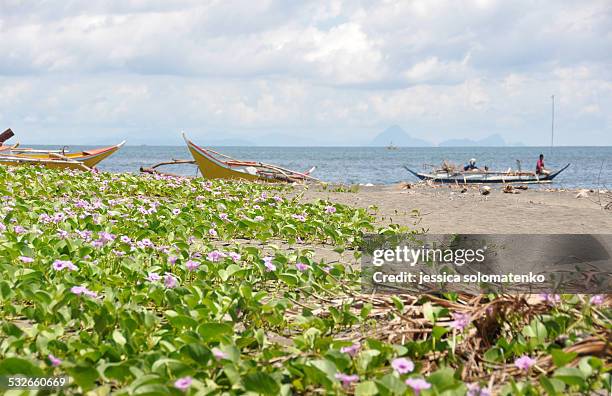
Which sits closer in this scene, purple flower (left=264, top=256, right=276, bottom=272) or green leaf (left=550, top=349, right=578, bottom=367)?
green leaf (left=550, top=349, right=578, bottom=367)

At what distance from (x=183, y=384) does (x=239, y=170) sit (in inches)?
767

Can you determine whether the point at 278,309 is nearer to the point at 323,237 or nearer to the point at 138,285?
the point at 138,285

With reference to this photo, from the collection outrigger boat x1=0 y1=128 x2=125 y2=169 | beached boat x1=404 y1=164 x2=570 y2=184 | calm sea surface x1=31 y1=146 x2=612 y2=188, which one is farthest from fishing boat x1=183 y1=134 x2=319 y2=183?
calm sea surface x1=31 y1=146 x2=612 y2=188

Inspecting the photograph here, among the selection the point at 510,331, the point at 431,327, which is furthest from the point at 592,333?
the point at 431,327

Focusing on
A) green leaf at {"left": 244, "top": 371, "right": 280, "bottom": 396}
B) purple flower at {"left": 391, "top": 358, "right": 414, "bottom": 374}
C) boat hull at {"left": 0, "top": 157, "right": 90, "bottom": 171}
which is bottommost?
green leaf at {"left": 244, "top": 371, "right": 280, "bottom": 396}

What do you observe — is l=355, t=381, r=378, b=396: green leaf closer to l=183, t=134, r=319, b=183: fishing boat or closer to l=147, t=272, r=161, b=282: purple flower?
l=147, t=272, r=161, b=282: purple flower

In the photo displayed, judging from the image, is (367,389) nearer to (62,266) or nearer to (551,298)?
(551,298)

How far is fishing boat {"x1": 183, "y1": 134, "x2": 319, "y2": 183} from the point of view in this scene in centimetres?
2130

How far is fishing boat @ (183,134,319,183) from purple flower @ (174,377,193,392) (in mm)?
18428

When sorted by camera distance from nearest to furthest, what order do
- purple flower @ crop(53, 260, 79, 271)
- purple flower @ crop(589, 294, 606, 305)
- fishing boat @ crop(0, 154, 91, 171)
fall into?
purple flower @ crop(589, 294, 606, 305) → purple flower @ crop(53, 260, 79, 271) → fishing boat @ crop(0, 154, 91, 171)

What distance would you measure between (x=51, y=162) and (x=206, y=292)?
15.1 meters

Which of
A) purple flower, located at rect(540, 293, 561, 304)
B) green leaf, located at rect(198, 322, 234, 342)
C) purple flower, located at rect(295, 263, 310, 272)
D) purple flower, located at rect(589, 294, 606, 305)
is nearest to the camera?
green leaf, located at rect(198, 322, 234, 342)

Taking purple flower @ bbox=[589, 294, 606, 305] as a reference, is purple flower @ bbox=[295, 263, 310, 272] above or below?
below

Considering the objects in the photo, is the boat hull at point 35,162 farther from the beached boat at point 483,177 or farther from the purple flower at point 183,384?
the purple flower at point 183,384
